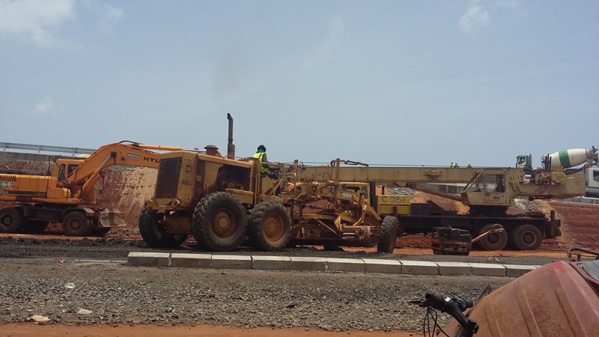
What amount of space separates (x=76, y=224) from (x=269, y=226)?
10420 millimetres

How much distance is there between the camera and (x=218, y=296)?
799cm

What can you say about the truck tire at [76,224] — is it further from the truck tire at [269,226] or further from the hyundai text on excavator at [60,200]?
the truck tire at [269,226]

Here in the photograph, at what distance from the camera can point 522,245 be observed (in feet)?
74.8

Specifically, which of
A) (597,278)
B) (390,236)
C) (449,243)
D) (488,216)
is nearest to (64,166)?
(390,236)

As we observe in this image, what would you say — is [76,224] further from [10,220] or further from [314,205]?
[314,205]

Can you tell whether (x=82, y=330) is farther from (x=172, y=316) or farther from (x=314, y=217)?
(x=314, y=217)

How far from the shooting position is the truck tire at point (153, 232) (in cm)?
1529

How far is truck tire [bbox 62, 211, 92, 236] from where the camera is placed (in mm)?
21734

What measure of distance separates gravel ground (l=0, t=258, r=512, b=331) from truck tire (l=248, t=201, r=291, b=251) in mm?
4190

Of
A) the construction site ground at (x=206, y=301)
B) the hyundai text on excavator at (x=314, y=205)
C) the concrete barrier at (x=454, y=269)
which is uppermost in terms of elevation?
the hyundai text on excavator at (x=314, y=205)

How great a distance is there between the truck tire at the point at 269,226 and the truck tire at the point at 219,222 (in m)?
0.27

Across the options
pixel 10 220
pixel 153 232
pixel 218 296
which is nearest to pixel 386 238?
pixel 153 232

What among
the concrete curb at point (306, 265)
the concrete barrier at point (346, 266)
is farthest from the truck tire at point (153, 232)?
the concrete barrier at point (346, 266)

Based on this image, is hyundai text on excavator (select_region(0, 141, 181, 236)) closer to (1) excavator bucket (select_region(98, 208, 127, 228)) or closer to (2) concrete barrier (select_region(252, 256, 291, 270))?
(1) excavator bucket (select_region(98, 208, 127, 228))
